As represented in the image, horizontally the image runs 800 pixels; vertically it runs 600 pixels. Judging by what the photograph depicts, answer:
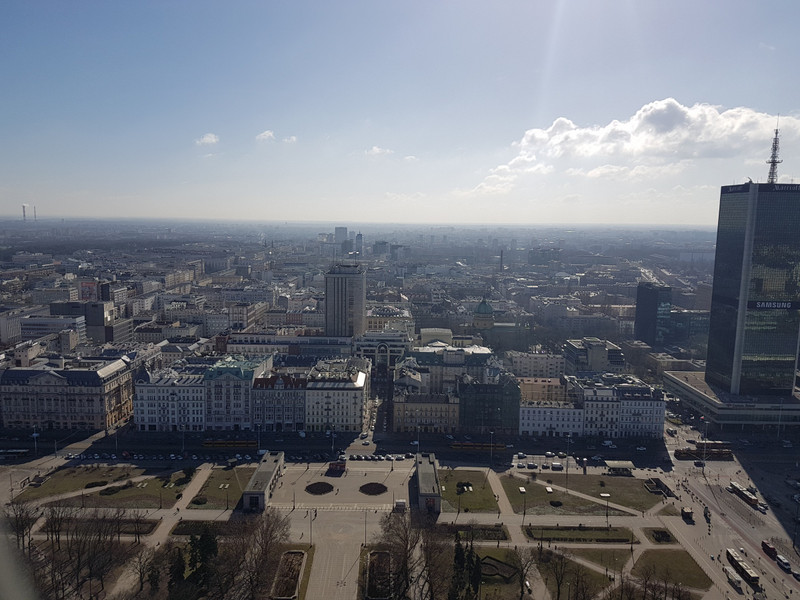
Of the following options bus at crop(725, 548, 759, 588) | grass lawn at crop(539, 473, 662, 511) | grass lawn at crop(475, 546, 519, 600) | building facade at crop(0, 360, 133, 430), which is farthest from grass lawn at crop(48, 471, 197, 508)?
bus at crop(725, 548, 759, 588)

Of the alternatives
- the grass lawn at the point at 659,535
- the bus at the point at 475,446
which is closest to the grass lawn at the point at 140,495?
the bus at the point at 475,446

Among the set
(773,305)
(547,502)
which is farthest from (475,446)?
(773,305)

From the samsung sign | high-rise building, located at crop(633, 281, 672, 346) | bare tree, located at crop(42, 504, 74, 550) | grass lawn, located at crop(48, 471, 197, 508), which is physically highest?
the samsung sign

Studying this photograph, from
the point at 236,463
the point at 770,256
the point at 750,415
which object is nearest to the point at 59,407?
the point at 236,463

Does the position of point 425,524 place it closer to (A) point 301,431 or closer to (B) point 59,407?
(A) point 301,431

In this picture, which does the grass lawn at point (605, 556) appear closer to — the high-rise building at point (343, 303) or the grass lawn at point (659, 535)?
the grass lawn at point (659, 535)

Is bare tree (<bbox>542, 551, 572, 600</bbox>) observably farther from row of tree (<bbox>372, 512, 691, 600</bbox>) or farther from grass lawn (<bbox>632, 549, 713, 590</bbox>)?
grass lawn (<bbox>632, 549, 713, 590</bbox>)
